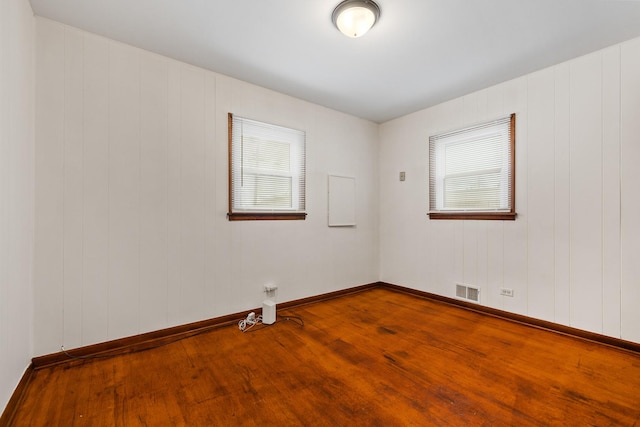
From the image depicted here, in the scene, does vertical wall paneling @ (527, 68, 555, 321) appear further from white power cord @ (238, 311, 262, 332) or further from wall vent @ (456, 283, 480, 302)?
white power cord @ (238, 311, 262, 332)

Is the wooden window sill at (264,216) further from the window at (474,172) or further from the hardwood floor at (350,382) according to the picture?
the window at (474,172)

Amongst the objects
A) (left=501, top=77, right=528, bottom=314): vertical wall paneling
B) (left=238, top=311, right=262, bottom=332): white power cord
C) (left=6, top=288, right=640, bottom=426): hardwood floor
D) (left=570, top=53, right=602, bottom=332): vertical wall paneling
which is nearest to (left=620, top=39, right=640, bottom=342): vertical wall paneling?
(left=570, top=53, right=602, bottom=332): vertical wall paneling

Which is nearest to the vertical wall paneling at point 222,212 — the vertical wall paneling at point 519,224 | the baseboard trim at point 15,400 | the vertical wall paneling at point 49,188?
the vertical wall paneling at point 49,188

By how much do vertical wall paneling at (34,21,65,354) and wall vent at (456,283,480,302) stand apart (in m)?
3.83

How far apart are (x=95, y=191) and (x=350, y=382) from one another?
2.39m

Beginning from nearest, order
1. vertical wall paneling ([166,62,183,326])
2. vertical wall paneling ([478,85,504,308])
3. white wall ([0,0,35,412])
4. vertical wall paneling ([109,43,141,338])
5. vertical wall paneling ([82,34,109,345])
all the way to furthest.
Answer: white wall ([0,0,35,412]), vertical wall paneling ([82,34,109,345]), vertical wall paneling ([109,43,141,338]), vertical wall paneling ([166,62,183,326]), vertical wall paneling ([478,85,504,308])

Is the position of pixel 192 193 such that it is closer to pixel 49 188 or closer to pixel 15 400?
pixel 49 188

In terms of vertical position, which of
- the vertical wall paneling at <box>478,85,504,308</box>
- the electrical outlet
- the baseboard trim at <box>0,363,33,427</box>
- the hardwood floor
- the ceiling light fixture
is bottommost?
the hardwood floor

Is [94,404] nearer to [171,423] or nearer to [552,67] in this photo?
[171,423]

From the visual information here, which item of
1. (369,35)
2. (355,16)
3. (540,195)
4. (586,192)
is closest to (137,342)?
(355,16)

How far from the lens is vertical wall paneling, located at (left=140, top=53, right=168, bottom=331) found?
2426 millimetres

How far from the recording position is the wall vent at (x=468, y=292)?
323cm

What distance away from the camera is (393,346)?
237cm

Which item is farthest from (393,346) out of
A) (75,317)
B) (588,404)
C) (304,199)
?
(75,317)
